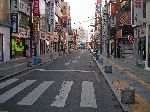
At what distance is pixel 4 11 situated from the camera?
41906 millimetres

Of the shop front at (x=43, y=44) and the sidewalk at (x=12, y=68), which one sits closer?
the sidewalk at (x=12, y=68)

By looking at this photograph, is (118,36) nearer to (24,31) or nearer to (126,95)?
(24,31)

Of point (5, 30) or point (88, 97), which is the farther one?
point (5, 30)

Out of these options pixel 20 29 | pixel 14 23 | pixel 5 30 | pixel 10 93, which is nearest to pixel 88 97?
pixel 10 93

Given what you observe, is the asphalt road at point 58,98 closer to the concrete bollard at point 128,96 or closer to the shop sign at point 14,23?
the concrete bollard at point 128,96

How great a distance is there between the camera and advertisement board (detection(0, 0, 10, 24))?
41.0 m

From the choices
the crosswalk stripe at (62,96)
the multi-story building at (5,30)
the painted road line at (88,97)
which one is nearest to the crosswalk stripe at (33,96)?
the crosswalk stripe at (62,96)

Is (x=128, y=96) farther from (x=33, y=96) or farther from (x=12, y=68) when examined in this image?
(x=12, y=68)

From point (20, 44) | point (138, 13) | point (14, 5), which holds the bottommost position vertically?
point (20, 44)

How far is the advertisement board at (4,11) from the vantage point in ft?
134

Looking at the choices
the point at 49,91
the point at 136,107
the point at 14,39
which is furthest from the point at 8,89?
the point at 14,39

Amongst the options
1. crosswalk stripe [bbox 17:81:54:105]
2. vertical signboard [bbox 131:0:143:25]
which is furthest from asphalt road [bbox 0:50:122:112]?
vertical signboard [bbox 131:0:143:25]

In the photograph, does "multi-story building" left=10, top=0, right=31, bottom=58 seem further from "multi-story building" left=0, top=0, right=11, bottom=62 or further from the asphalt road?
the asphalt road

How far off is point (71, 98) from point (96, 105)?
182 centimetres
